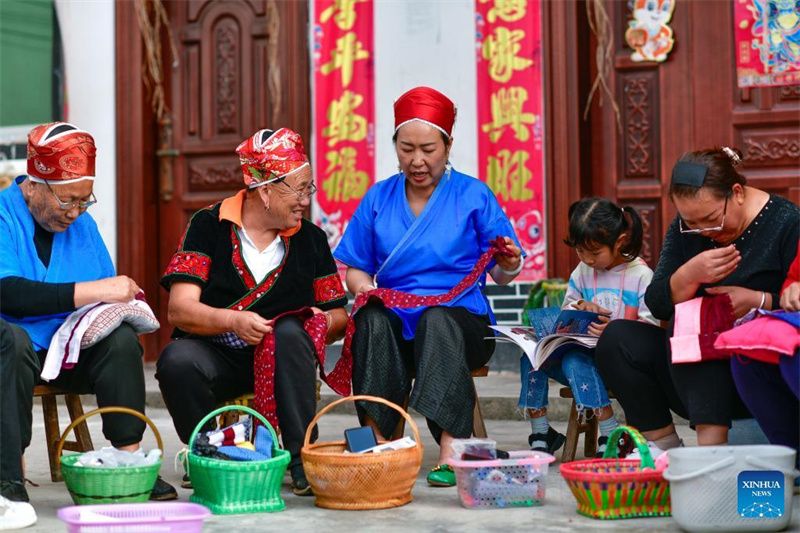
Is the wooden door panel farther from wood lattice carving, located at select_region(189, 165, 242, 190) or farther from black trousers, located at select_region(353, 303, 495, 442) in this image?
black trousers, located at select_region(353, 303, 495, 442)

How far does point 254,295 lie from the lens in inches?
163

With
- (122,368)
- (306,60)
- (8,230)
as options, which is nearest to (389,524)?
(122,368)

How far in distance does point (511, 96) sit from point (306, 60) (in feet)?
4.41

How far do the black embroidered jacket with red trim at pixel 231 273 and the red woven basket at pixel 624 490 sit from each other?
4.22 feet

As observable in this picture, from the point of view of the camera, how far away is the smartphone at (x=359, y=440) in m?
3.68

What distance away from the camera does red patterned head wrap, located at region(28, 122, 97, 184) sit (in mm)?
3916

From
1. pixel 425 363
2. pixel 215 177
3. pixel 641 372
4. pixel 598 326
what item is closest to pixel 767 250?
pixel 641 372

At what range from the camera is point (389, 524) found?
3.40 m

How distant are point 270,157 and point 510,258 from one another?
997 mm

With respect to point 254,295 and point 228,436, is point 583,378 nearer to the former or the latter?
point 254,295

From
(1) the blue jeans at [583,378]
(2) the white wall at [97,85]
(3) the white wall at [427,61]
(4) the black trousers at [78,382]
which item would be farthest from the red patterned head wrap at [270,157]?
(2) the white wall at [97,85]

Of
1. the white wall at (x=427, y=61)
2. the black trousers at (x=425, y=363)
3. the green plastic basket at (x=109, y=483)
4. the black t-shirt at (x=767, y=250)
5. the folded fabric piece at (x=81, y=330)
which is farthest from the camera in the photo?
the white wall at (x=427, y=61)

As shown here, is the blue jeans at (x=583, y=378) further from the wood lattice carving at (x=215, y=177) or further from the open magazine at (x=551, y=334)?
the wood lattice carving at (x=215, y=177)

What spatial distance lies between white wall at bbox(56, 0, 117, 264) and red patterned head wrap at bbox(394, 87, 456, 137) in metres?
3.30
